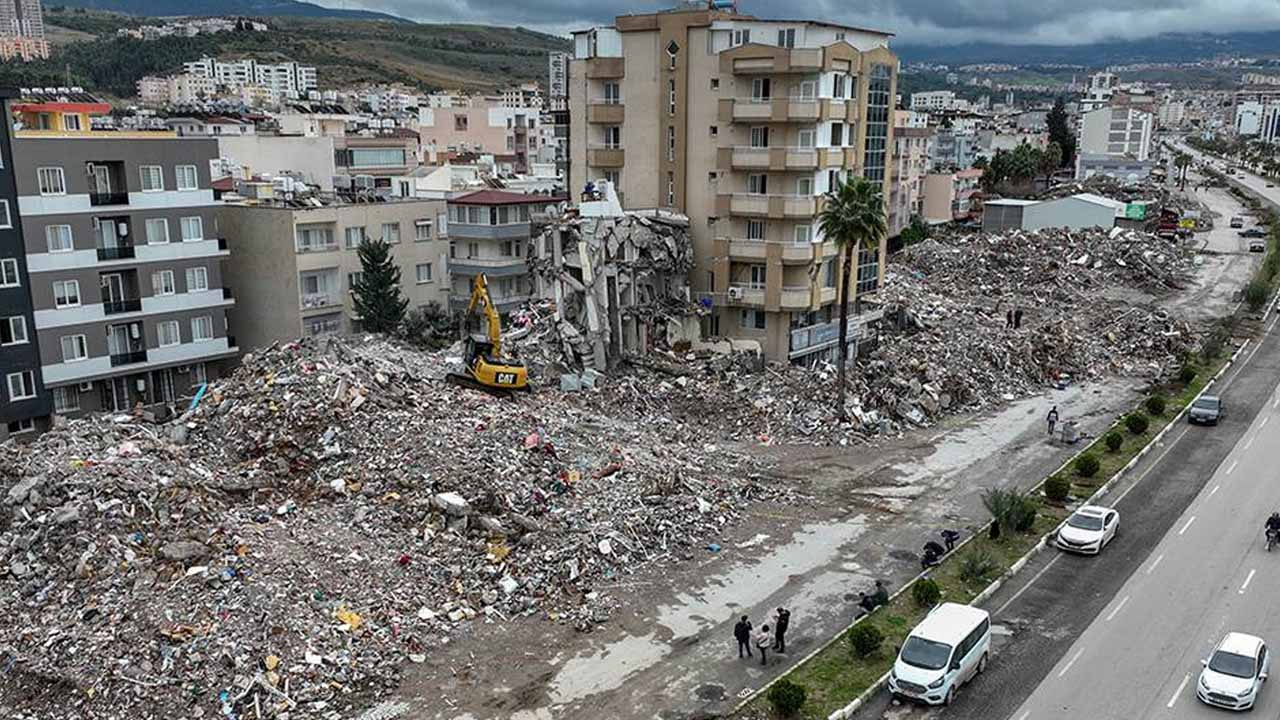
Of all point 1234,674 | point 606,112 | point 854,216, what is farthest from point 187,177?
point 1234,674

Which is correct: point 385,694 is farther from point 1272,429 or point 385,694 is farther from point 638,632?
point 1272,429

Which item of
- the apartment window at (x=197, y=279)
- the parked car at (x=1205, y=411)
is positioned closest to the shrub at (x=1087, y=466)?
the parked car at (x=1205, y=411)

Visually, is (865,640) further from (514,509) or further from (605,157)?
(605,157)

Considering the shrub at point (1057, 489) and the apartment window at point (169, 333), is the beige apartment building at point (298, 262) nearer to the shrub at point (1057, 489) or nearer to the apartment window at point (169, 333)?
the apartment window at point (169, 333)

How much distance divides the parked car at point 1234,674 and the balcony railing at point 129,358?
1853 inches

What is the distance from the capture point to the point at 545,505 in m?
31.4

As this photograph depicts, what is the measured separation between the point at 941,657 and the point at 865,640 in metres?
2.24

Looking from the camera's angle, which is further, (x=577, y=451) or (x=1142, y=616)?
(x=577, y=451)

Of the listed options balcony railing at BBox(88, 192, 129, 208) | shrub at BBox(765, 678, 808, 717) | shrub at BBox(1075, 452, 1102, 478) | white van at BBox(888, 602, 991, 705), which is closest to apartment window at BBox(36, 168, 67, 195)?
balcony railing at BBox(88, 192, 129, 208)

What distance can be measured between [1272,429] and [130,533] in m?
47.4

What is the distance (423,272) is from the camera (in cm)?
6291

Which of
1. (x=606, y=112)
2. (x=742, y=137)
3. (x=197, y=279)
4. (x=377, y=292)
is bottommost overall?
(x=377, y=292)

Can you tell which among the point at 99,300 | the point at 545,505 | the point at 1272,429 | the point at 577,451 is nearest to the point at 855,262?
the point at 1272,429

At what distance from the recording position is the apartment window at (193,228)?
4956 cm
